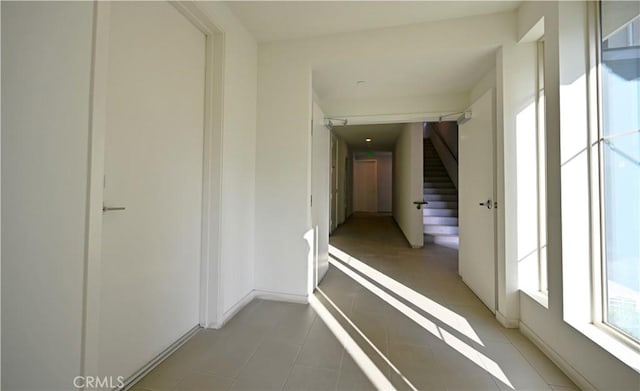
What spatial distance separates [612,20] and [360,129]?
14.7 ft

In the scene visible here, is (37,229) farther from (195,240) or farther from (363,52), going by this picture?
(363,52)

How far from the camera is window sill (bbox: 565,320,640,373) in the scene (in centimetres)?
108

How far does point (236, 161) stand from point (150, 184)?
2.49 feet

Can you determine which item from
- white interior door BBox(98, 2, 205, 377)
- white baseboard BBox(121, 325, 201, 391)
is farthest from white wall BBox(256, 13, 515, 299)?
white baseboard BBox(121, 325, 201, 391)

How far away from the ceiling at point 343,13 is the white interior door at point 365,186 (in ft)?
27.5

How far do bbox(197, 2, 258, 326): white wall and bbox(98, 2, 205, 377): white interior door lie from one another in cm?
18

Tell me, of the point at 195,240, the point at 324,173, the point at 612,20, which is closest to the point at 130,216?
the point at 195,240

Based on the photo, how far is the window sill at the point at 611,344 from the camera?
1085 millimetres

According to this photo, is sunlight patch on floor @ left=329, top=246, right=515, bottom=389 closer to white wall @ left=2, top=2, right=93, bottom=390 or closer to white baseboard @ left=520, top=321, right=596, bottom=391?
white baseboard @ left=520, top=321, right=596, bottom=391

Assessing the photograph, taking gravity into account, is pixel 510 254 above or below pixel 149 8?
below

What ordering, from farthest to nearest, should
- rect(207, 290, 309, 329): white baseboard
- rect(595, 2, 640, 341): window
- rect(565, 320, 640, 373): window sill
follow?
rect(207, 290, 309, 329): white baseboard → rect(595, 2, 640, 341): window → rect(565, 320, 640, 373): window sill

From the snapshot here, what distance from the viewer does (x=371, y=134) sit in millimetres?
6320

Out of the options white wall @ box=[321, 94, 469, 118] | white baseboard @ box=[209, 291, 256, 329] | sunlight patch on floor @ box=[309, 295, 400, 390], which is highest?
white wall @ box=[321, 94, 469, 118]

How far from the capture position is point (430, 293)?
2525 millimetres
